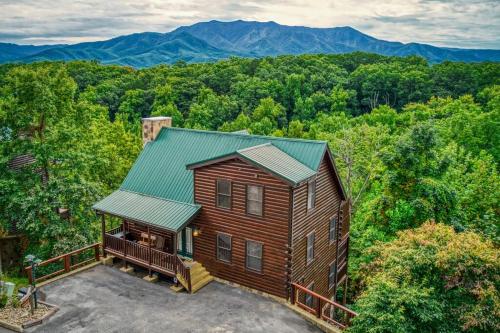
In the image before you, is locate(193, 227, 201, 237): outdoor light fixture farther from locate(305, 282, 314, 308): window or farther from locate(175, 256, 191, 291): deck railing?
locate(305, 282, 314, 308): window

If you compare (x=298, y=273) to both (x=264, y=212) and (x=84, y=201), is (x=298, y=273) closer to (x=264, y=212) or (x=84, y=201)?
(x=264, y=212)

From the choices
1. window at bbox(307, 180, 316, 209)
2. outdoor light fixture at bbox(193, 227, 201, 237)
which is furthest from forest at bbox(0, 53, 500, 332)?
outdoor light fixture at bbox(193, 227, 201, 237)

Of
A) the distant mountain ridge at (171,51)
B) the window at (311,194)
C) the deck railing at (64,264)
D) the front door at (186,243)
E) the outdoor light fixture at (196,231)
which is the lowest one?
the deck railing at (64,264)

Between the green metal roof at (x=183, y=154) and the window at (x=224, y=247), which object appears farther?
the green metal roof at (x=183, y=154)

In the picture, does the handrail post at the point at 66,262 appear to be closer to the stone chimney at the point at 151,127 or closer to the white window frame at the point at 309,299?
the stone chimney at the point at 151,127

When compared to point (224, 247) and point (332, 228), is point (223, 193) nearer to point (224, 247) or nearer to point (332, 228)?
point (224, 247)

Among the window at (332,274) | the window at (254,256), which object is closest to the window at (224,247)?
the window at (254,256)
